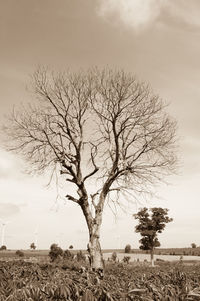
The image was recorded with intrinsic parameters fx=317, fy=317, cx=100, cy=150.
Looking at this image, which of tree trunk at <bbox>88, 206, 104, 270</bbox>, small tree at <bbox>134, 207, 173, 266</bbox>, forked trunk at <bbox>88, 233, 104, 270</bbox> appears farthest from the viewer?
small tree at <bbox>134, 207, 173, 266</bbox>

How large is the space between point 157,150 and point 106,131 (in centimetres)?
348

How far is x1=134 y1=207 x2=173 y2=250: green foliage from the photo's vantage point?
167 feet

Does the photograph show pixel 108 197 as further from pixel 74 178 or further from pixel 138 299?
pixel 138 299

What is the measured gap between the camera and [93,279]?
404 centimetres

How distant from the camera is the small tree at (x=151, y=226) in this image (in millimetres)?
50875

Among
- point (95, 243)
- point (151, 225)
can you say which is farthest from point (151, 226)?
point (95, 243)

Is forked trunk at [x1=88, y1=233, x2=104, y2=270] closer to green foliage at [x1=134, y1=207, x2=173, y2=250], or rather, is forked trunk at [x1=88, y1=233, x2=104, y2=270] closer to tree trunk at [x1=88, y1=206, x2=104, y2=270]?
tree trunk at [x1=88, y1=206, x2=104, y2=270]

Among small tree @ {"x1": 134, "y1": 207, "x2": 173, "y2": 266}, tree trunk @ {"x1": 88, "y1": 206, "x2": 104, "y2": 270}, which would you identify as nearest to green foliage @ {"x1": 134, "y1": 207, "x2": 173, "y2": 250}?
small tree @ {"x1": 134, "y1": 207, "x2": 173, "y2": 266}

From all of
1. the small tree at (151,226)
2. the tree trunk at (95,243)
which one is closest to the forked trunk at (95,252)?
the tree trunk at (95,243)

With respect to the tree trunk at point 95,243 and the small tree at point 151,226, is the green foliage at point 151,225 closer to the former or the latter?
the small tree at point 151,226

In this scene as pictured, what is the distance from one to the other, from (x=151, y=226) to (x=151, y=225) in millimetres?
253

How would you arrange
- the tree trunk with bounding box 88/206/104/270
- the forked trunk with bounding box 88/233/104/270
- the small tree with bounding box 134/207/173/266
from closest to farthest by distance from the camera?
1. the forked trunk with bounding box 88/233/104/270
2. the tree trunk with bounding box 88/206/104/270
3. the small tree with bounding box 134/207/173/266

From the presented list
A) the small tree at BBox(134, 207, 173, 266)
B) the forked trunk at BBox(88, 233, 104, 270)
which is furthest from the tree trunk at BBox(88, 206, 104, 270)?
the small tree at BBox(134, 207, 173, 266)

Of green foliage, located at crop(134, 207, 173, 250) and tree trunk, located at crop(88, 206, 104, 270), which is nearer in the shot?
tree trunk, located at crop(88, 206, 104, 270)
